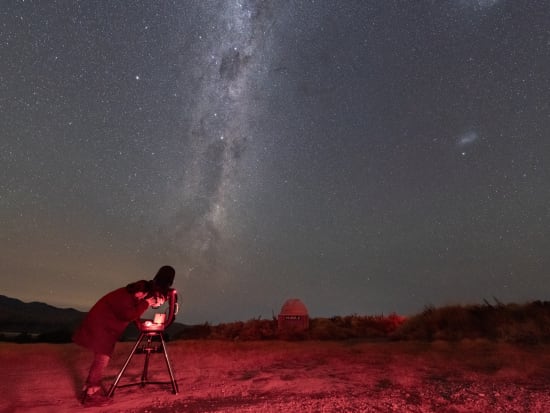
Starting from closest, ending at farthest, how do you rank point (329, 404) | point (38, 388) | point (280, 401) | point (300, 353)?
point (329, 404) < point (280, 401) < point (38, 388) < point (300, 353)

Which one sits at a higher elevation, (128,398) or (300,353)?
(300,353)

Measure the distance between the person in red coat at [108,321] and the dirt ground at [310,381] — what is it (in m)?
0.41

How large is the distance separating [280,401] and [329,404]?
2.21 feet

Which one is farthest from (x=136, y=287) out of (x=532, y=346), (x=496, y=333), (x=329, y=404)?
(x=496, y=333)

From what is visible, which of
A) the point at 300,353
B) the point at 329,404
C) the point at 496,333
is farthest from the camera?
the point at 496,333

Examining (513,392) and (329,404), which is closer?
(329,404)

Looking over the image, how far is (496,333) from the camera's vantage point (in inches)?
514

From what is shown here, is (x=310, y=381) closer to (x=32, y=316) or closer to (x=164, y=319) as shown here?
(x=164, y=319)

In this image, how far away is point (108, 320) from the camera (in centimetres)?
575

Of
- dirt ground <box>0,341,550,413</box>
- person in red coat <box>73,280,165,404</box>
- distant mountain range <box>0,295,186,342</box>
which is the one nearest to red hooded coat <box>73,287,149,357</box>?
person in red coat <box>73,280,165,404</box>

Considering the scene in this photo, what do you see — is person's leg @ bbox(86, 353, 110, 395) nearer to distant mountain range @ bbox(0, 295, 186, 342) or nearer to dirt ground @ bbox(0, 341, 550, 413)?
dirt ground @ bbox(0, 341, 550, 413)

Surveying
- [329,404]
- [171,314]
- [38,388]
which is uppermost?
[171,314]

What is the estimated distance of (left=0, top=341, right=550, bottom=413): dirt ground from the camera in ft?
17.1

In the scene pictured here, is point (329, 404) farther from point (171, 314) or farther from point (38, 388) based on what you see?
point (38, 388)
